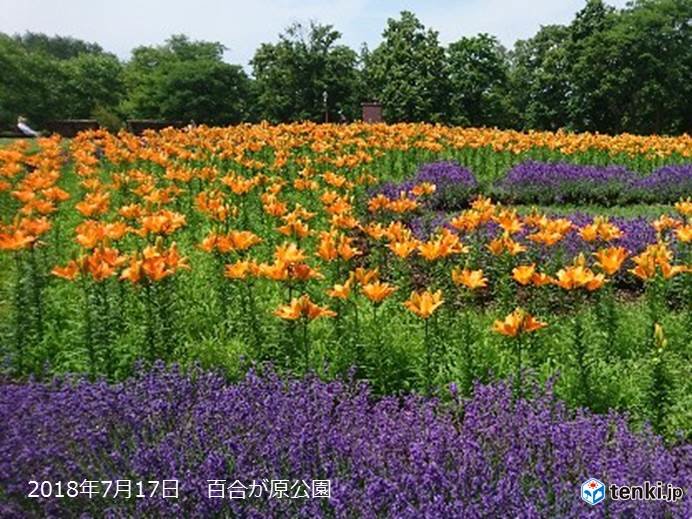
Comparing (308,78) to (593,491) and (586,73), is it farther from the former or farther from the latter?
(593,491)

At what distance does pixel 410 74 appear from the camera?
3162 cm

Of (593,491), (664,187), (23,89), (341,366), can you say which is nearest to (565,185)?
(664,187)

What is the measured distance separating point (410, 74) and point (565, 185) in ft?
67.2

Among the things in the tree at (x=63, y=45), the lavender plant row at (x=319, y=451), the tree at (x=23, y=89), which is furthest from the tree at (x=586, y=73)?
the tree at (x=63, y=45)

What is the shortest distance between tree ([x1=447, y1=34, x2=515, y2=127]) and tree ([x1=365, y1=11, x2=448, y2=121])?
471 millimetres

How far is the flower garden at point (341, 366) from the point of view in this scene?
290cm

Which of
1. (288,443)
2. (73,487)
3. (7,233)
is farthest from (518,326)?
(7,233)

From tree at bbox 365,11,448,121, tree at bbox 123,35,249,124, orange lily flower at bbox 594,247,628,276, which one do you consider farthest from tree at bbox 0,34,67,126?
orange lily flower at bbox 594,247,628,276

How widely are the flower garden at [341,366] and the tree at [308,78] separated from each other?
25.9m

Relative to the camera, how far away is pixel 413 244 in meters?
4.82

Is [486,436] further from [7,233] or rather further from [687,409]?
[7,233]

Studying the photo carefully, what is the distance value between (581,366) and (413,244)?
4.20ft

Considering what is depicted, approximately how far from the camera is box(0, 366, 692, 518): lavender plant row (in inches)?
106

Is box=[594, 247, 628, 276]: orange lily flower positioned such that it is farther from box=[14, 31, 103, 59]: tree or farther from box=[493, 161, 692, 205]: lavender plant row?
box=[14, 31, 103, 59]: tree
